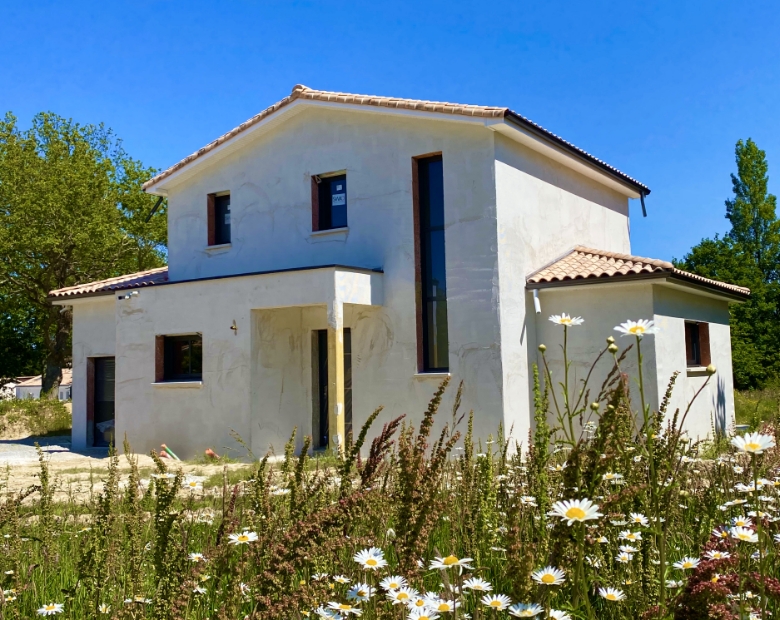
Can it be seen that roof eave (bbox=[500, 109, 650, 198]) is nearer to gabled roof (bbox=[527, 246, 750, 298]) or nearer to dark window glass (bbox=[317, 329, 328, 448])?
gabled roof (bbox=[527, 246, 750, 298])

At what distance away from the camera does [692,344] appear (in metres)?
17.3

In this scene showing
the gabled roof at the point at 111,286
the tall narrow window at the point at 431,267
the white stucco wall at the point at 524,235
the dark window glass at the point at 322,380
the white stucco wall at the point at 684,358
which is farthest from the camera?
the gabled roof at the point at 111,286

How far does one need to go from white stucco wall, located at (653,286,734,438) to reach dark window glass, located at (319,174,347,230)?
22.1ft

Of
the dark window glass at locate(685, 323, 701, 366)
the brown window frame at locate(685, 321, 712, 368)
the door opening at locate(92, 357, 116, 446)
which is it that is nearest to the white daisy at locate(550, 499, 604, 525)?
the dark window glass at locate(685, 323, 701, 366)

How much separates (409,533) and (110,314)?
62.0ft

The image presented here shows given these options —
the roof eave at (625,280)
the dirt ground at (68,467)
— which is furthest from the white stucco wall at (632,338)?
the dirt ground at (68,467)

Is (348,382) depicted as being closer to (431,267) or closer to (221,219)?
(431,267)

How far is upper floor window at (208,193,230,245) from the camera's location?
18500 mm

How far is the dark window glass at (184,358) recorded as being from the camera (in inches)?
675

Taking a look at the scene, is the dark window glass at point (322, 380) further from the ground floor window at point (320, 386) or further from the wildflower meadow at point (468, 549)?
the wildflower meadow at point (468, 549)

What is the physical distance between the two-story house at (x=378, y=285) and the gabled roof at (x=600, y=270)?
0.18 ft

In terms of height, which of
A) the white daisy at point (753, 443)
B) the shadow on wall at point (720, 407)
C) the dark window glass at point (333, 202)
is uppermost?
the dark window glass at point (333, 202)

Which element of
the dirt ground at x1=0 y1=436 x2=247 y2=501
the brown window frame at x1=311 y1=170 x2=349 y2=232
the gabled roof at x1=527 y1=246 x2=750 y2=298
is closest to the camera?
the dirt ground at x1=0 y1=436 x2=247 y2=501

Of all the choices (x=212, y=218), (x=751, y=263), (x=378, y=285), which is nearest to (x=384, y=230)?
(x=378, y=285)
